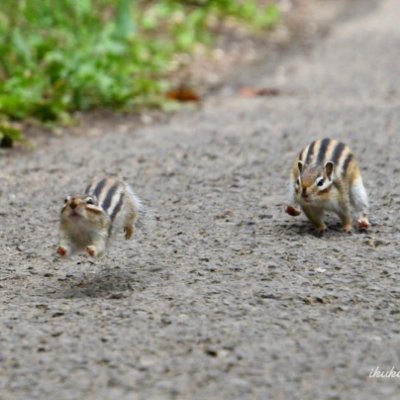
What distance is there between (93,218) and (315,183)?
1.34 m

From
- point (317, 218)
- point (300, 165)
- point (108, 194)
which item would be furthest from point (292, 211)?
point (108, 194)

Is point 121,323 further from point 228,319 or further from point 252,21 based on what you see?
point 252,21

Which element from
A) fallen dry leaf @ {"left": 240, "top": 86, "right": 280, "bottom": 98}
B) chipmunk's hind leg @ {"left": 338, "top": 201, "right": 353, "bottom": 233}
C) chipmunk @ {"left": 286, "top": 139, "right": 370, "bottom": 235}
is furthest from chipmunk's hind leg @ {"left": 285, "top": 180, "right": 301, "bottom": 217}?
fallen dry leaf @ {"left": 240, "top": 86, "right": 280, "bottom": 98}

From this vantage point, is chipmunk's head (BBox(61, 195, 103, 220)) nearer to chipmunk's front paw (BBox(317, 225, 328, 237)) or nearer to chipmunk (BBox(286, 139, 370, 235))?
chipmunk (BBox(286, 139, 370, 235))

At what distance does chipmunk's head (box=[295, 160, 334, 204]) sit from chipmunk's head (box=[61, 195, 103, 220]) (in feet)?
4.16

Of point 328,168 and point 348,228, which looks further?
point 348,228

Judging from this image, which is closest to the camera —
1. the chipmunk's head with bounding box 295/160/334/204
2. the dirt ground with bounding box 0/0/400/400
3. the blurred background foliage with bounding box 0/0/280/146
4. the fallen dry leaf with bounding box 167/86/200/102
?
the dirt ground with bounding box 0/0/400/400

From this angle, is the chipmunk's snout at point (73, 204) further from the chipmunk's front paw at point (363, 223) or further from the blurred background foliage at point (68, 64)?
the blurred background foliage at point (68, 64)

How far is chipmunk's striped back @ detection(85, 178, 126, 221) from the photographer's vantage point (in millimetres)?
5371

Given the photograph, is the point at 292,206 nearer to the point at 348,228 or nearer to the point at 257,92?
the point at 348,228

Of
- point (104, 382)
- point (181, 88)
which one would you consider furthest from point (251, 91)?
point (104, 382)

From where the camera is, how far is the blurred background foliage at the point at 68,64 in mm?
10109

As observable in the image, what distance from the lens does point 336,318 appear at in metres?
4.71

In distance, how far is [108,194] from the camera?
545cm
